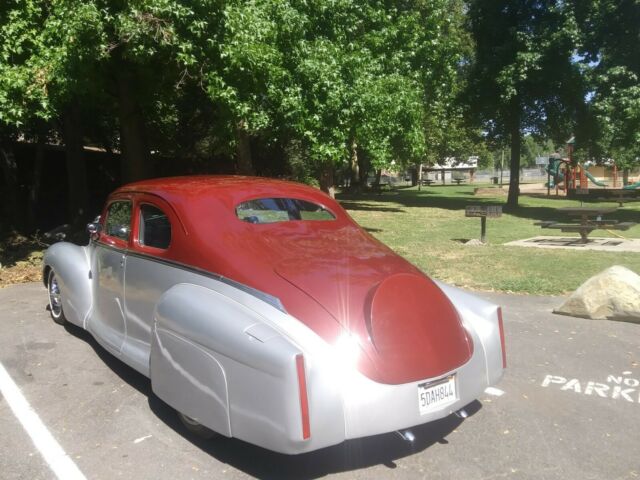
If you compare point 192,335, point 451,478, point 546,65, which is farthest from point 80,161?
point 546,65

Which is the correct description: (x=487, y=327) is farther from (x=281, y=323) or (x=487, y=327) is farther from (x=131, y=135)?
(x=131, y=135)

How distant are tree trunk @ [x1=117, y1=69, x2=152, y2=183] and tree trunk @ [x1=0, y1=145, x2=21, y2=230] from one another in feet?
9.37

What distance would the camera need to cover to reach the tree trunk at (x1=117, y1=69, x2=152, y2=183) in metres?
12.3

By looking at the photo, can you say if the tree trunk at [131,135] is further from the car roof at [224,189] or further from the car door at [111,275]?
the car roof at [224,189]

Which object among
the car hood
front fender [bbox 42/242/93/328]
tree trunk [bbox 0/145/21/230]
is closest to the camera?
the car hood

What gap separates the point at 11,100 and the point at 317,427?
25.8ft

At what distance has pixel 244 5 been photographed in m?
9.67

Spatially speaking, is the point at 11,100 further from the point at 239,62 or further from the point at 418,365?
the point at 418,365

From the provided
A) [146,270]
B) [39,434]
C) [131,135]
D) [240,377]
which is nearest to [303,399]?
[240,377]

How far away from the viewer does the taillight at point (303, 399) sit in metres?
2.88

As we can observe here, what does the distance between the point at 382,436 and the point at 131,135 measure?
10.6 meters

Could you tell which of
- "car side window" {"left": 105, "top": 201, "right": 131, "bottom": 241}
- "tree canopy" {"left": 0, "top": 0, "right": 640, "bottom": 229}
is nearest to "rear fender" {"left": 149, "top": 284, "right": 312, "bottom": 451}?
"car side window" {"left": 105, "top": 201, "right": 131, "bottom": 241}

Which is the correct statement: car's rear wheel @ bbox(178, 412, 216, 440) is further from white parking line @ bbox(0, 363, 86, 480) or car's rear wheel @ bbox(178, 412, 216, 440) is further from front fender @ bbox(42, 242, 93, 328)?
front fender @ bbox(42, 242, 93, 328)

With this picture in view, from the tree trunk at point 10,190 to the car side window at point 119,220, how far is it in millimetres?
9976
